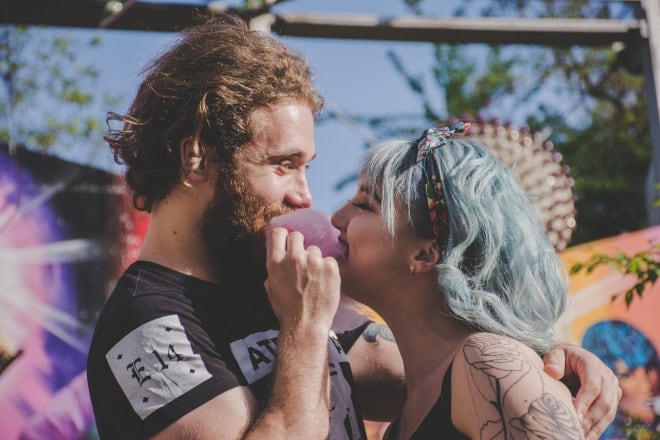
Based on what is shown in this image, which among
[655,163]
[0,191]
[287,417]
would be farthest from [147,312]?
[655,163]

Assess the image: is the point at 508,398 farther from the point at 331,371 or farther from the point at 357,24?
the point at 357,24

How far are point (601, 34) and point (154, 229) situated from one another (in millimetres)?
4425

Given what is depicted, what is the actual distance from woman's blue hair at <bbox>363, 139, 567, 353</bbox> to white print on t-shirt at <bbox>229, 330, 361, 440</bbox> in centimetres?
48

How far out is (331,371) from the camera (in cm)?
270

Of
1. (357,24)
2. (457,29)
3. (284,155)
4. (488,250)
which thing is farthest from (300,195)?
(457,29)

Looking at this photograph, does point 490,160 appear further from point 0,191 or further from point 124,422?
point 0,191

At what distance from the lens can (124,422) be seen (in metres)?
2.32

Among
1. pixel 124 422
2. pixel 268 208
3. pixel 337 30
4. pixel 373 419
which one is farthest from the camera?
pixel 337 30

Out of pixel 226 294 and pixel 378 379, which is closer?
pixel 226 294

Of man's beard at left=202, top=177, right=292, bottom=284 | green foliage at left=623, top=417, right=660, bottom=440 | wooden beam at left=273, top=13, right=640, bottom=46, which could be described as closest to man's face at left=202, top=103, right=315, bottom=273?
man's beard at left=202, top=177, right=292, bottom=284

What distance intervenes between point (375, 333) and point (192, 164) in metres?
1.04

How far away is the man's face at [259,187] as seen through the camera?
108 inches

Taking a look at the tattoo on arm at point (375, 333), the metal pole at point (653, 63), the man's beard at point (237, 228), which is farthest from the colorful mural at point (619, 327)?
the man's beard at point (237, 228)

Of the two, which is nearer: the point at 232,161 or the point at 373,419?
the point at 232,161
